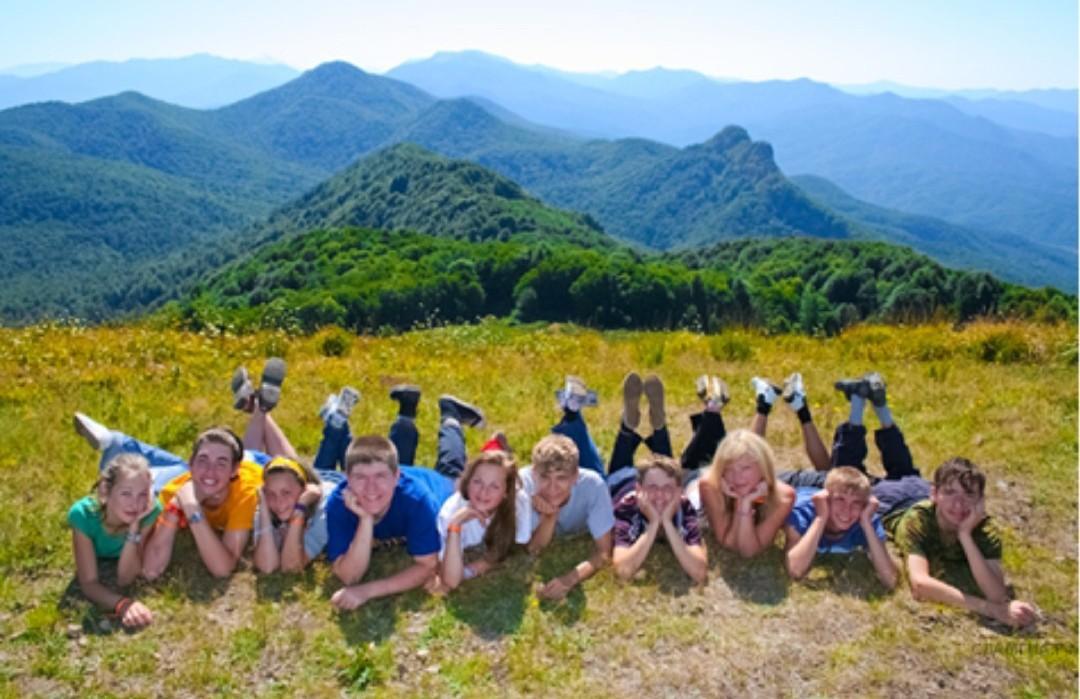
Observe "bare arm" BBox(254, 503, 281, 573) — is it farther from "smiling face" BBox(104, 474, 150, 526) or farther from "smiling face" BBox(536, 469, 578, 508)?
"smiling face" BBox(536, 469, 578, 508)

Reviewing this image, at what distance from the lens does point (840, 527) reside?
615 centimetres

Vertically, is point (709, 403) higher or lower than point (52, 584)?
higher

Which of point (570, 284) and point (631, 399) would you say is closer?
point (631, 399)

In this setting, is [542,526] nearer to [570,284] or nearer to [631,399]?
[631,399]

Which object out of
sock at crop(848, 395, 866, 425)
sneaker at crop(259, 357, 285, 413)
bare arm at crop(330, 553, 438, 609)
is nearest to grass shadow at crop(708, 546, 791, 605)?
sock at crop(848, 395, 866, 425)

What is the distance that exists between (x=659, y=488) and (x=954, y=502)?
2134 millimetres

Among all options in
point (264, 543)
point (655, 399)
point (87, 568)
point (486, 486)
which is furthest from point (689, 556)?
point (87, 568)

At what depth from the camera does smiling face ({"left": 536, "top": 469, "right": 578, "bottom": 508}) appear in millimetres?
5863

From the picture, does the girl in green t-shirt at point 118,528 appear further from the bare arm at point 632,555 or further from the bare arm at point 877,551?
the bare arm at point 877,551

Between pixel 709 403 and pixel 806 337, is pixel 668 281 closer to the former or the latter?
pixel 806 337

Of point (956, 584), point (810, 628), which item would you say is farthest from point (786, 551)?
point (956, 584)

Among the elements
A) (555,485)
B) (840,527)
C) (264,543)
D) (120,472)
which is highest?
(120,472)

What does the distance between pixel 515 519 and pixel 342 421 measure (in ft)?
6.51

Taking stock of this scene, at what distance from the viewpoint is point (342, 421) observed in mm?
7020
